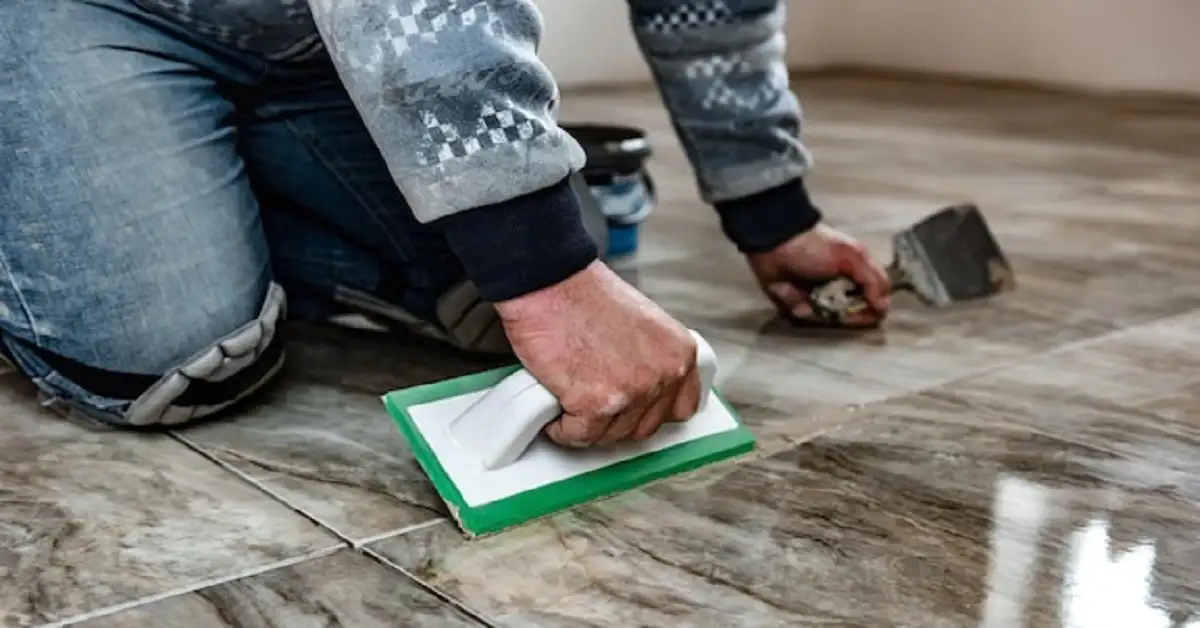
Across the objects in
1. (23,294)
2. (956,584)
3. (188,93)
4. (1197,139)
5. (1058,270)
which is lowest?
(1197,139)

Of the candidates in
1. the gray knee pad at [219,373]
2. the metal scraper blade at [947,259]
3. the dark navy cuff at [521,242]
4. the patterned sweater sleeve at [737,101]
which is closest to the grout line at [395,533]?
the dark navy cuff at [521,242]

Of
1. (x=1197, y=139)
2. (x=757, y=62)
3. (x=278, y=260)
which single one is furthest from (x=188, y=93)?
(x=1197, y=139)

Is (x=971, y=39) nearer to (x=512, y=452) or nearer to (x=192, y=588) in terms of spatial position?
(x=512, y=452)

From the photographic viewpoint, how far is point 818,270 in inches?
45.6

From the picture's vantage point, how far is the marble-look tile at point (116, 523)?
2.24 feet

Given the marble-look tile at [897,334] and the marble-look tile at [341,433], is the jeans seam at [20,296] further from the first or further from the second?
the marble-look tile at [897,334]

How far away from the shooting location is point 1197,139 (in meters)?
2.31

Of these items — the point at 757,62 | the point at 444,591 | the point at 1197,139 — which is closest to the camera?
the point at 444,591

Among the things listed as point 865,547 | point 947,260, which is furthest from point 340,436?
point 947,260

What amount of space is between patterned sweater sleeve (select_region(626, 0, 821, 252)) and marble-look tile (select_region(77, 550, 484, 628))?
1.81 ft

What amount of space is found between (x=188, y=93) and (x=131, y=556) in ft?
1.25

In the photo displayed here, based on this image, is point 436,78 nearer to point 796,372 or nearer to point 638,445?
point 638,445

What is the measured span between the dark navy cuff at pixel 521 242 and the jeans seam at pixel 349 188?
360mm

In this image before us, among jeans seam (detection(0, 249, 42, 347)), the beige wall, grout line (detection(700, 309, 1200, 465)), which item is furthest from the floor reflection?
the beige wall
